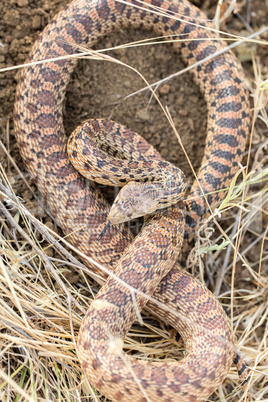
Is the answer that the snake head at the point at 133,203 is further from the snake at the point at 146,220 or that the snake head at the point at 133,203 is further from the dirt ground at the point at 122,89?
the dirt ground at the point at 122,89

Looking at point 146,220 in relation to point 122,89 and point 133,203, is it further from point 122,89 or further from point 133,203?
point 122,89

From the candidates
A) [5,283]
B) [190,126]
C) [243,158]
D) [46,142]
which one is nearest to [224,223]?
[243,158]

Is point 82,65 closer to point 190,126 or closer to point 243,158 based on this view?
point 190,126

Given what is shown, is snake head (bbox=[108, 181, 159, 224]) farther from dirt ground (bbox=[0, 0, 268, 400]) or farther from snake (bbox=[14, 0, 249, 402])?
dirt ground (bbox=[0, 0, 268, 400])

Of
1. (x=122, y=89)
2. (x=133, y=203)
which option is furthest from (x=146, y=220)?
(x=122, y=89)

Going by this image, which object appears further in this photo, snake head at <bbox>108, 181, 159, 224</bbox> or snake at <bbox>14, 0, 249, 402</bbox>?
snake head at <bbox>108, 181, 159, 224</bbox>

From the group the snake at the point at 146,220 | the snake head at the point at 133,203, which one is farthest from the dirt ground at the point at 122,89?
the snake head at the point at 133,203

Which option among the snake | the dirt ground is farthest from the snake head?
the dirt ground
